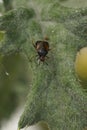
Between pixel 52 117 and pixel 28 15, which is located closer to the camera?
pixel 52 117

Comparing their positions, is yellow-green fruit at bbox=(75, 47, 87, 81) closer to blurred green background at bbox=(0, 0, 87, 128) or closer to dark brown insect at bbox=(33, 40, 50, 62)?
dark brown insect at bbox=(33, 40, 50, 62)

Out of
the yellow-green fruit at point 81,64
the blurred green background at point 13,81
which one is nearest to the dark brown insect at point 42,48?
the yellow-green fruit at point 81,64

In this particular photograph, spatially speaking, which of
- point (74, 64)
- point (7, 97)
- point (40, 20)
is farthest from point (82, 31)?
point (7, 97)

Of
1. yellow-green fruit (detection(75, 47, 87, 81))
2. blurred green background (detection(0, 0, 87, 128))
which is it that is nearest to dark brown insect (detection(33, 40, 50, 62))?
yellow-green fruit (detection(75, 47, 87, 81))

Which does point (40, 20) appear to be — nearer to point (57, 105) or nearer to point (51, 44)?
point (51, 44)

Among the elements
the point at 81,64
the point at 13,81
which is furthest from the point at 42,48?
the point at 13,81

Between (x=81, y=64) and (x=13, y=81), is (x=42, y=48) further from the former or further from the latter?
(x=13, y=81)
